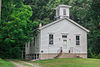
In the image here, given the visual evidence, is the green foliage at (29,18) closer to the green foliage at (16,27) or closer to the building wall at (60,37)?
the green foliage at (16,27)

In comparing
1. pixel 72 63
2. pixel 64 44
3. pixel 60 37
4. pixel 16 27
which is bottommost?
pixel 72 63

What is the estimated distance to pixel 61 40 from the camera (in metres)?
32.7

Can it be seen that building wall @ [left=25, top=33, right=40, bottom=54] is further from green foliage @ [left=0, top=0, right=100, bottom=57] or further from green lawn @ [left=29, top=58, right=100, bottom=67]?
green lawn @ [left=29, top=58, right=100, bottom=67]

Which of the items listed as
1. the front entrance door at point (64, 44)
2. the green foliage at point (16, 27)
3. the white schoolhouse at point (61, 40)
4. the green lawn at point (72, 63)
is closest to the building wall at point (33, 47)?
the white schoolhouse at point (61, 40)

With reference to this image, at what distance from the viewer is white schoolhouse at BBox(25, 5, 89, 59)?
32.0 metres

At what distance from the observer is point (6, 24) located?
1222 inches

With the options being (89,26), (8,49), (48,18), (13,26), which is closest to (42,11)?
→ (48,18)

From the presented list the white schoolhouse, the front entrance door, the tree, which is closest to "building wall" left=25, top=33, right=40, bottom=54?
the white schoolhouse

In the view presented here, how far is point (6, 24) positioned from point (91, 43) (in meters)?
18.2

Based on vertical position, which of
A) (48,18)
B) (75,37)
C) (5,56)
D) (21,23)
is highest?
(48,18)

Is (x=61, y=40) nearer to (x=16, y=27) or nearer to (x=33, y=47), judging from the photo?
(x=33, y=47)

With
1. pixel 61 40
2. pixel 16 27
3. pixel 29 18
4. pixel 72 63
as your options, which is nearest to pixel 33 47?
pixel 29 18

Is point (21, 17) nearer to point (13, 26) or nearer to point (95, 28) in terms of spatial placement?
point (13, 26)

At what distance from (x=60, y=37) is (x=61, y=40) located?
51 centimetres
